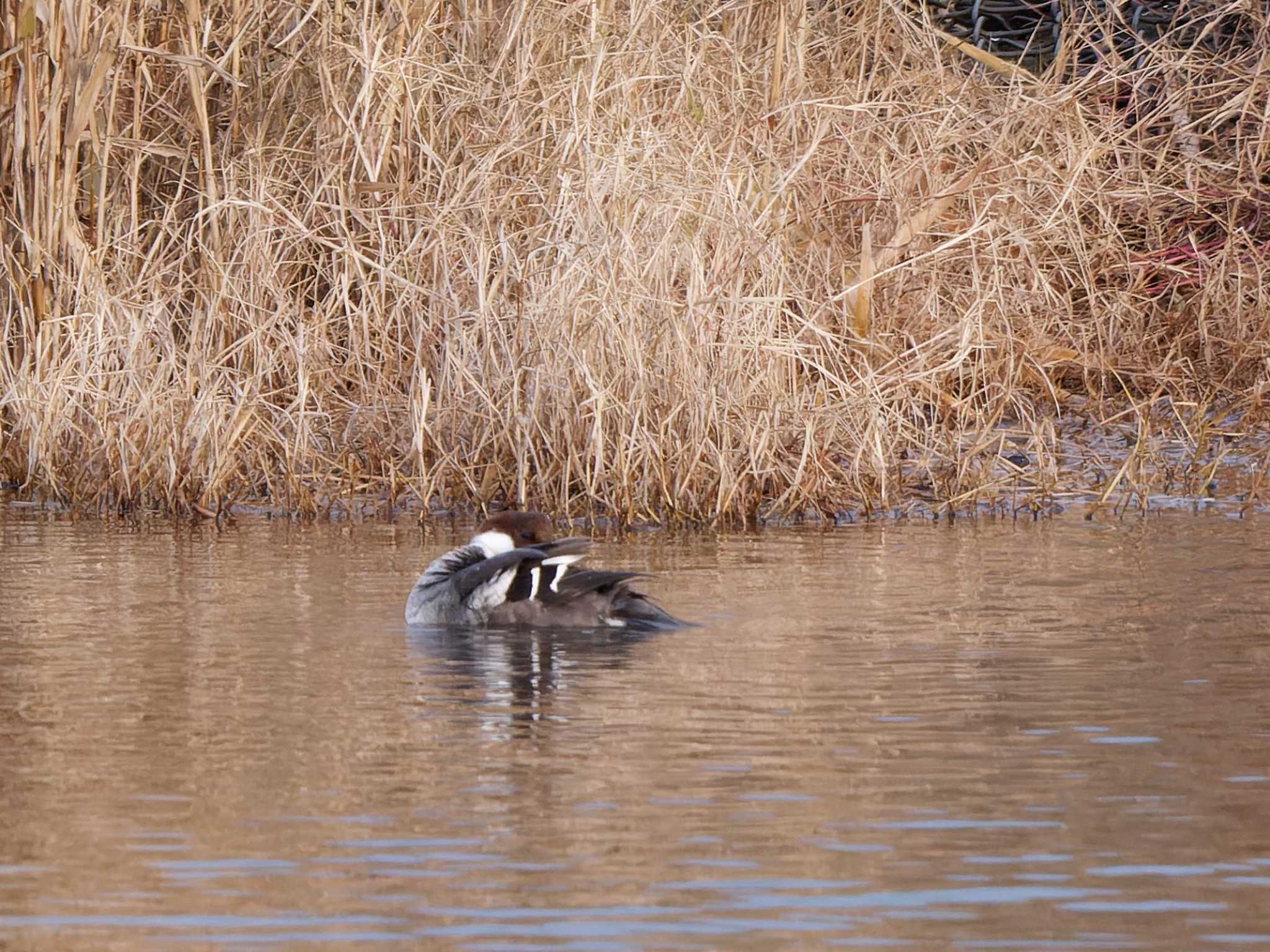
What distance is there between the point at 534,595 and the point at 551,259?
3486mm

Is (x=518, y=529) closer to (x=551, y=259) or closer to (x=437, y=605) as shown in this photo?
(x=437, y=605)

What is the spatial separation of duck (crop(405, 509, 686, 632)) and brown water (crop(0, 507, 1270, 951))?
0.17 metres

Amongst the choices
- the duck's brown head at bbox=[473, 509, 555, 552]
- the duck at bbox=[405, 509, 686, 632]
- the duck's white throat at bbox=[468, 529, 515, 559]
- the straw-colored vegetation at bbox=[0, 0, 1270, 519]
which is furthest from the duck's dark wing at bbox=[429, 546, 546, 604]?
the straw-colored vegetation at bbox=[0, 0, 1270, 519]

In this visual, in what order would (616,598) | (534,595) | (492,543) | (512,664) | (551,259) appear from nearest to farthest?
1. (512,664)
2. (616,598)
3. (534,595)
4. (492,543)
5. (551,259)

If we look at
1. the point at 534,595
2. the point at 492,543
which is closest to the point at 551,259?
the point at 492,543

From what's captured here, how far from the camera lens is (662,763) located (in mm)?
Answer: 5672

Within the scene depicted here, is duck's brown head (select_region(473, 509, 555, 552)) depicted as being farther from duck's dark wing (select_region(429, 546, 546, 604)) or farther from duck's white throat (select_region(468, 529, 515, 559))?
duck's dark wing (select_region(429, 546, 546, 604))

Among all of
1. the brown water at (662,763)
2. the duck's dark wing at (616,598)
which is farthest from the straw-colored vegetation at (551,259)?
the duck's dark wing at (616,598)

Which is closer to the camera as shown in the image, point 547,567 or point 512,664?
point 512,664

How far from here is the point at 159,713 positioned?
21.1 ft

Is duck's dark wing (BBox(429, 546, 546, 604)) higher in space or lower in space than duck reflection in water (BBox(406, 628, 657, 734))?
higher

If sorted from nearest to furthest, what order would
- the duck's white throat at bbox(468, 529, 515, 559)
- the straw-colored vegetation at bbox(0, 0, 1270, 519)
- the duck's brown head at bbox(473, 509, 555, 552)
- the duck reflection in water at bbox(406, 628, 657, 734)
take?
the duck reflection in water at bbox(406, 628, 657, 734) → the duck's white throat at bbox(468, 529, 515, 559) → the duck's brown head at bbox(473, 509, 555, 552) → the straw-colored vegetation at bbox(0, 0, 1270, 519)

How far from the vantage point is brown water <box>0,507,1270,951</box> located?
4.34m

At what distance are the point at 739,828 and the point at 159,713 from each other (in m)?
2.03
